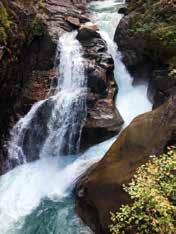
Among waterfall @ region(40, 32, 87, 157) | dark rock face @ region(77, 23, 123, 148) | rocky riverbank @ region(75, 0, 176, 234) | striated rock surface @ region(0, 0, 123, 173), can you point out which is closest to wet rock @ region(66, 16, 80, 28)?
striated rock surface @ region(0, 0, 123, 173)

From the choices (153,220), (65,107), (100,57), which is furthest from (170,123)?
(100,57)

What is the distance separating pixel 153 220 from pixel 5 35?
9.99 meters

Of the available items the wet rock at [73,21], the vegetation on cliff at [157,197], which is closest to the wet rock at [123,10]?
the wet rock at [73,21]

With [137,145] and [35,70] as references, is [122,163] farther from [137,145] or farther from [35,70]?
[35,70]

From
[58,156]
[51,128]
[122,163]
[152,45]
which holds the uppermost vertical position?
[152,45]

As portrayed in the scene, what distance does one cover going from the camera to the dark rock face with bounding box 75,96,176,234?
357 inches

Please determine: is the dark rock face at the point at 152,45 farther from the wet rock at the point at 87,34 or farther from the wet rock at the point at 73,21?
the wet rock at the point at 73,21

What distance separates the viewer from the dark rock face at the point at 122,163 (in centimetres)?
906

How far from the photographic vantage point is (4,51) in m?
13.7

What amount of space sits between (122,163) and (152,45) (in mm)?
6394

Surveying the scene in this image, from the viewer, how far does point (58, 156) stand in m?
13.9

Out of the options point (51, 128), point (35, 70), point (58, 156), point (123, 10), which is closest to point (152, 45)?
point (35, 70)

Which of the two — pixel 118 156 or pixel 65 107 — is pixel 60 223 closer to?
pixel 118 156

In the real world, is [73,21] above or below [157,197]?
above
